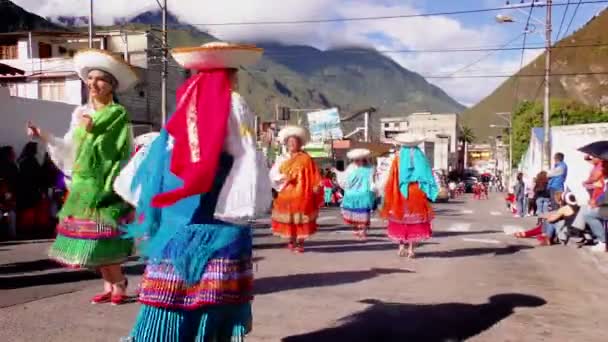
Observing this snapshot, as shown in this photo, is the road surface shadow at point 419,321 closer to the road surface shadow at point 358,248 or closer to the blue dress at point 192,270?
the blue dress at point 192,270

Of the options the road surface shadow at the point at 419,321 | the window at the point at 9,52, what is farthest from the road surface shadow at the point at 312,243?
the window at the point at 9,52

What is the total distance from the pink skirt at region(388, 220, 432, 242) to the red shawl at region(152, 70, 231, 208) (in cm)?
637

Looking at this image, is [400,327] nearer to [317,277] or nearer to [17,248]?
[317,277]

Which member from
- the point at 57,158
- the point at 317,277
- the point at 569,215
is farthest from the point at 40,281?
the point at 569,215

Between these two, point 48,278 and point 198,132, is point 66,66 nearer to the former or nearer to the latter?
point 48,278

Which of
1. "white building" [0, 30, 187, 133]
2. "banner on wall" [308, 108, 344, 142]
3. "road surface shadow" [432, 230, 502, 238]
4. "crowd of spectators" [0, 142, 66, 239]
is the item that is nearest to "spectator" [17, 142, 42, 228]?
"crowd of spectators" [0, 142, 66, 239]

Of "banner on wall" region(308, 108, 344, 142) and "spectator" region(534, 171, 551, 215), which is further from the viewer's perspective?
"banner on wall" region(308, 108, 344, 142)

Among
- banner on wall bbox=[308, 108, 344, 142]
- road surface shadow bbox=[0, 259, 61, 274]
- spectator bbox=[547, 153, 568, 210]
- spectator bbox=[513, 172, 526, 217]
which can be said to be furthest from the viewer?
banner on wall bbox=[308, 108, 344, 142]

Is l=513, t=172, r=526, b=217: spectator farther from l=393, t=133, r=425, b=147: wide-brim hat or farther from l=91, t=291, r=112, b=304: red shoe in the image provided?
l=91, t=291, r=112, b=304: red shoe

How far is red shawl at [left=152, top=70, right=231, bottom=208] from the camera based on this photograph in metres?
3.32

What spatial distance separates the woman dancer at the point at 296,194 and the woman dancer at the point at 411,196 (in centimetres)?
125

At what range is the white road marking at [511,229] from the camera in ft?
47.5

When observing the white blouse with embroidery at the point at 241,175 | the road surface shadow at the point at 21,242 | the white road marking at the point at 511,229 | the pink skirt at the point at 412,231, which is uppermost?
the white blouse with embroidery at the point at 241,175

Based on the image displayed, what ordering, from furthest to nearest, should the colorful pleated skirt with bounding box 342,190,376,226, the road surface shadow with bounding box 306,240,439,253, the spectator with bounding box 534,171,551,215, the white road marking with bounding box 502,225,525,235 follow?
the spectator with bounding box 534,171,551,215
the white road marking with bounding box 502,225,525,235
the colorful pleated skirt with bounding box 342,190,376,226
the road surface shadow with bounding box 306,240,439,253
